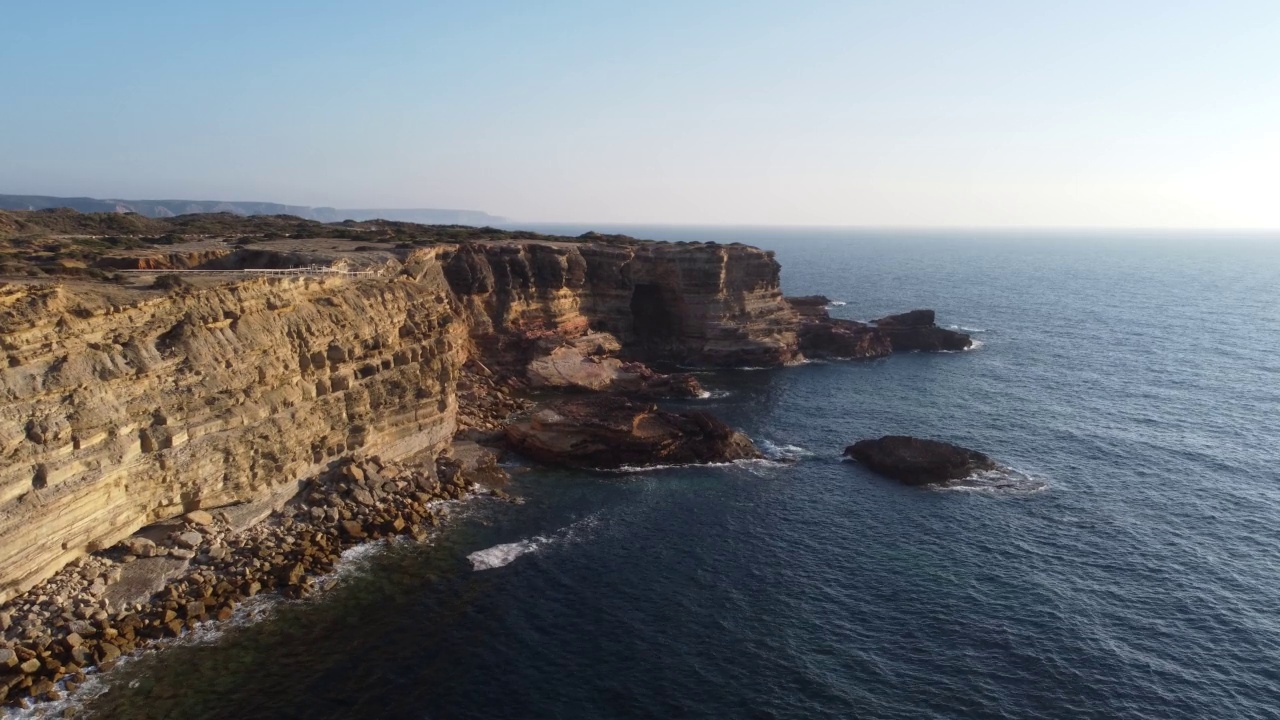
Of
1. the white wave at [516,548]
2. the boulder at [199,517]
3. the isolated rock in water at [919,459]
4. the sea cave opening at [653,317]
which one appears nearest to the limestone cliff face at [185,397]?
the boulder at [199,517]

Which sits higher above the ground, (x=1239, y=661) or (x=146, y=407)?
(x=146, y=407)

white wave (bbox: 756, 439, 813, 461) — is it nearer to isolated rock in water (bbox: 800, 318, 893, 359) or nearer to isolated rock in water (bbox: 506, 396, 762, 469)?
isolated rock in water (bbox: 506, 396, 762, 469)

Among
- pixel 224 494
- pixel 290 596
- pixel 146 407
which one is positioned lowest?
pixel 290 596

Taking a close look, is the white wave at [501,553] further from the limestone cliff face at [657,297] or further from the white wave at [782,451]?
the limestone cliff face at [657,297]

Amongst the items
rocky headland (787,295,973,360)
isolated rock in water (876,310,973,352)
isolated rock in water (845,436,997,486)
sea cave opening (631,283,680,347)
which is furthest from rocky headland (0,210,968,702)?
isolated rock in water (876,310,973,352)

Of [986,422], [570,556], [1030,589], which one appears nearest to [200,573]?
[570,556]

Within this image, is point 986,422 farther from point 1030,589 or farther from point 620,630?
point 620,630

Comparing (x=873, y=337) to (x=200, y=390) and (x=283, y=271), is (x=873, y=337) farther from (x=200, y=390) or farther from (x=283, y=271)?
(x=200, y=390)
